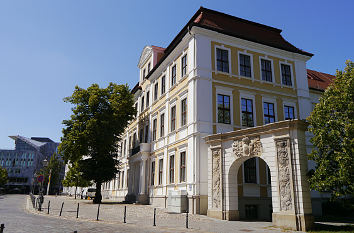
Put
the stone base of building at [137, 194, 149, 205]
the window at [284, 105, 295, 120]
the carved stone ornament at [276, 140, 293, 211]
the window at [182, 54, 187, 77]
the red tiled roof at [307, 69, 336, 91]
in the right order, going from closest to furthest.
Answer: the carved stone ornament at [276, 140, 293, 211] < the window at [182, 54, 187, 77] < the window at [284, 105, 295, 120] < the stone base of building at [137, 194, 149, 205] < the red tiled roof at [307, 69, 336, 91]

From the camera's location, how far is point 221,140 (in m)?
18.1

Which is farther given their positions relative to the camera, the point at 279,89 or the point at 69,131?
the point at 69,131

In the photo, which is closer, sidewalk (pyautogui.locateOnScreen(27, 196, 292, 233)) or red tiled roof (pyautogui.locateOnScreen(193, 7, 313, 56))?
sidewalk (pyautogui.locateOnScreen(27, 196, 292, 233))

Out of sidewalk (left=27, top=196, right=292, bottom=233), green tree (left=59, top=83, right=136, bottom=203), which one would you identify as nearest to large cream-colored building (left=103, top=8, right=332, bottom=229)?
sidewalk (left=27, top=196, right=292, bottom=233)

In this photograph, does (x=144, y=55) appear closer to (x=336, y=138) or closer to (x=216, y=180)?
(x=216, y=180)

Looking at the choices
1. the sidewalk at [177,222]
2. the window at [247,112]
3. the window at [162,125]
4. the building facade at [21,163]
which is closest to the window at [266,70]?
the window at [247,112]

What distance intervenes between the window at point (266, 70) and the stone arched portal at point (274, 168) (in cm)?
984

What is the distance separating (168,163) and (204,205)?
621 centimetres

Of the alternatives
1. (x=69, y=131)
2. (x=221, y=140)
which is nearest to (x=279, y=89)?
(x=221, y=140)

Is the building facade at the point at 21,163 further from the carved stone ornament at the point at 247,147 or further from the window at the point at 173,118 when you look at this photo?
the carved stone ornament at the point at 247,147

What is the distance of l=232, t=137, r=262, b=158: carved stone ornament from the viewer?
1602cm

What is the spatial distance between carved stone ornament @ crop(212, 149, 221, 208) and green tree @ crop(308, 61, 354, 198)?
18.0ft

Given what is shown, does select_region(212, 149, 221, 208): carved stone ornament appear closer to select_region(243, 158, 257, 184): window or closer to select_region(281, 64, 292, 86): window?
select_region(243, 158, 257, 184): window

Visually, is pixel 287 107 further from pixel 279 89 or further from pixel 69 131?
pixel 69 131
